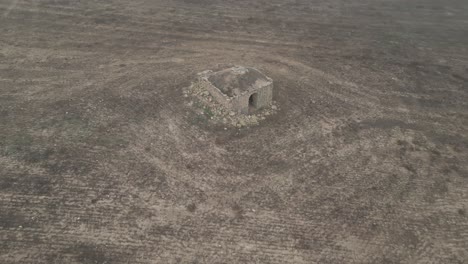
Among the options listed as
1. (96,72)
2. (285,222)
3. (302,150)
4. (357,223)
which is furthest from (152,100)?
(357,223)

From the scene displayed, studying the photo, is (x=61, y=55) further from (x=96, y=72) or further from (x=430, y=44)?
(x=430, y=44)

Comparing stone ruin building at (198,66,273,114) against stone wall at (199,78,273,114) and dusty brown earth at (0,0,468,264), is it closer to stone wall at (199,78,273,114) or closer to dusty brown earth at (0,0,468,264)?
stone wall at (199,78,273,114)

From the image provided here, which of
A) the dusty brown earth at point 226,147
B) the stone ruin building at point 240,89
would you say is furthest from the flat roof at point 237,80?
the dusty brown earth at point 226,147

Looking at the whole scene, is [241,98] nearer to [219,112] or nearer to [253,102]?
[253,102]

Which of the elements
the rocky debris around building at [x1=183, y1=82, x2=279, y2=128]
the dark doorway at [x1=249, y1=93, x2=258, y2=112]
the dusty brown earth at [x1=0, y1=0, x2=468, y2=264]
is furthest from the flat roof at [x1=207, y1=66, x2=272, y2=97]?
the dusty brown earth at [x1=0, y1=0, x2=468, y2=264]

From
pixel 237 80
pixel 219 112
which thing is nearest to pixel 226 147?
pixel 219 112
